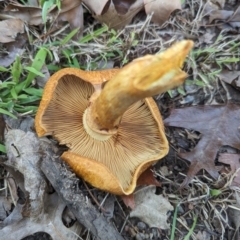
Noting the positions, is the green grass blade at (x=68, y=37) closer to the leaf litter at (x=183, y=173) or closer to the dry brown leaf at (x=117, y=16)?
the leaf litter at (x=183, y=173)

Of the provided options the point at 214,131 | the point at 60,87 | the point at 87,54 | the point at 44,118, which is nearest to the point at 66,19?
the point at 87,54

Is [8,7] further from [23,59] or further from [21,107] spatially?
[21,107]

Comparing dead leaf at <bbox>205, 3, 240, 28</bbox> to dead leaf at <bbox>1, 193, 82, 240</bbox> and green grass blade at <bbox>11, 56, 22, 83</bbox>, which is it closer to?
green grass blade at <bbox>11, 56, 22, 83</bbox>

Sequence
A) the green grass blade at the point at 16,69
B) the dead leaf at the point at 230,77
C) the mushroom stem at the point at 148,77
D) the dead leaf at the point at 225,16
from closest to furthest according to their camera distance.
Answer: the mushroom stem at the point at 148,77
the green grass blade at the point at 16,69
the dead leaf at the point at 230,77
the dead leaf at the point at 225,16

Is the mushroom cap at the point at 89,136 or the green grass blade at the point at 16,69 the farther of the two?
the green grass blade at the point at 16,69

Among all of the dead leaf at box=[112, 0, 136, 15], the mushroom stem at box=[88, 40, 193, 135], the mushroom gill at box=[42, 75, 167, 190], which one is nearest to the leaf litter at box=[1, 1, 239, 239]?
the dead leaf at box=[112, 0, 136, 15]

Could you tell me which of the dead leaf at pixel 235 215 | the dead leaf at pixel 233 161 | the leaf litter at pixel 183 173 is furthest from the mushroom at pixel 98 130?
the dead leaf at pixel 235 215

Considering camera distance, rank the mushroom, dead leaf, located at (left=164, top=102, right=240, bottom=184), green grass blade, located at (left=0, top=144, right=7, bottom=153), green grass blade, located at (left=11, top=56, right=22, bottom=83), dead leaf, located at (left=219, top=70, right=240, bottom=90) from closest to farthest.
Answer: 1. the mushroom
2. green grass blade, located at (left=0, top=144, right=7, bottom=153)
3. green grass blade, located at (left=11, top=56, right=22, bottom=83)
4. dead leaf, located at (left=164, top=102, right=240, bottom=184)
5. dead leaf, located at (left=219, top=70, right=240, bottom=90)
